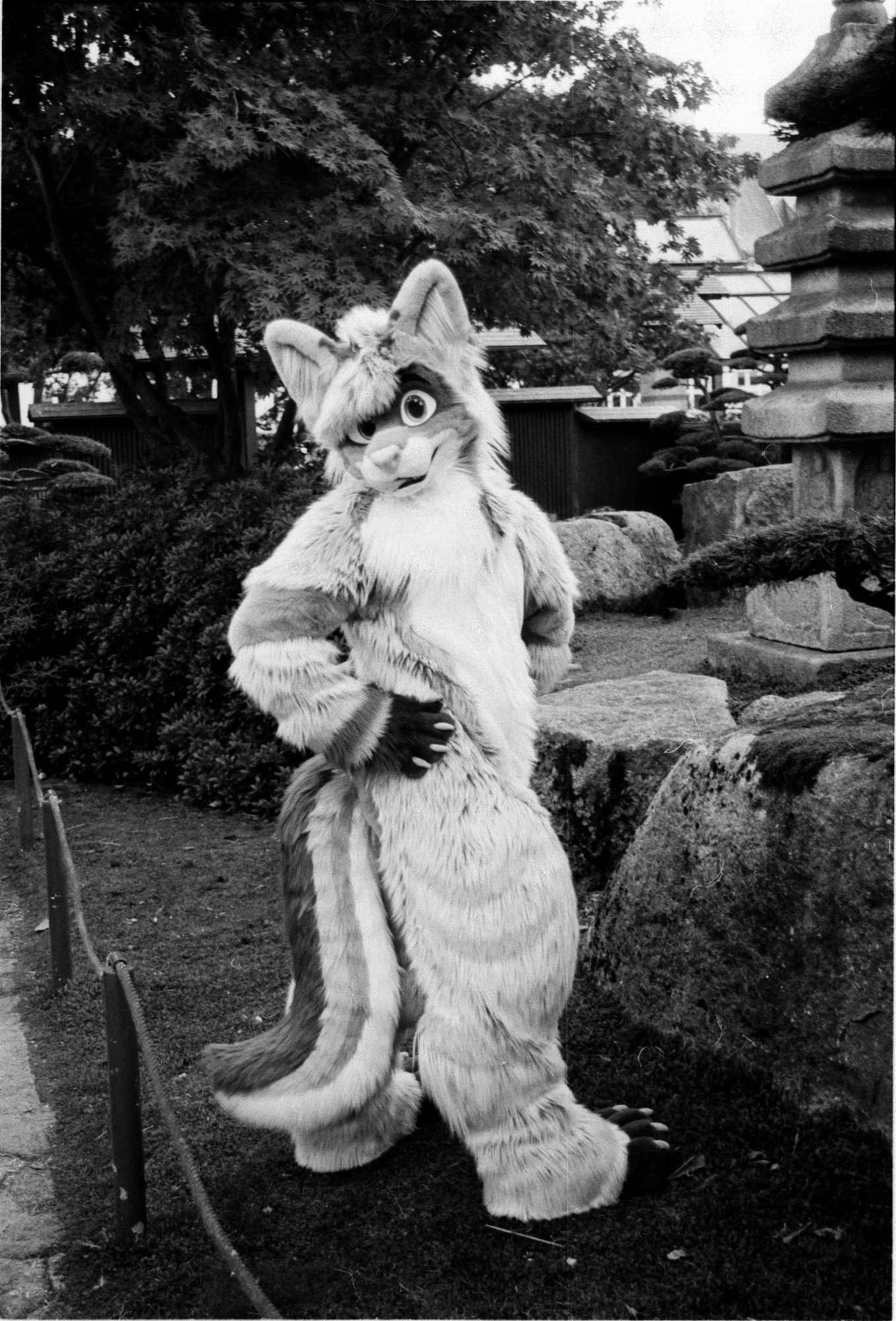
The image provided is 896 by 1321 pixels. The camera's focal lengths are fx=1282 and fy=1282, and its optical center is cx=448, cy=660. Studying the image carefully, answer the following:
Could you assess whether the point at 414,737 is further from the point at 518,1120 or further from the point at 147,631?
the point at 147,631

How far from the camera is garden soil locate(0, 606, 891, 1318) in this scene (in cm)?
251

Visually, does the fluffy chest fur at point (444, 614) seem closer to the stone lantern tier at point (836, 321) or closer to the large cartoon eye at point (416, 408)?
the large cartoon eye at point (416, 408)

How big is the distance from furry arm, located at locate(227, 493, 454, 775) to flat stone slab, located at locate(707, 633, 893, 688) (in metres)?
4.06

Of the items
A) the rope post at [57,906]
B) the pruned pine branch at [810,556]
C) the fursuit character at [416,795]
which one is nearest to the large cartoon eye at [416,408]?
the fursuit character at [416,795]

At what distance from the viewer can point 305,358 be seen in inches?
111

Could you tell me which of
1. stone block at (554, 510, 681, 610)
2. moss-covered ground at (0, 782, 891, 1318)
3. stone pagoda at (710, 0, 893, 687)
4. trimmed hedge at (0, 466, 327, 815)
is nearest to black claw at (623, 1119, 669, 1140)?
moss-covered ground at (0, 782, 891, 1318)

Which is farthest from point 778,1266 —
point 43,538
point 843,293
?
point 43,538

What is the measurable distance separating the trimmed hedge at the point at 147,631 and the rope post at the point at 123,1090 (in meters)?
3.37

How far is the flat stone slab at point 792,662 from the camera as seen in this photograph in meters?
6.25

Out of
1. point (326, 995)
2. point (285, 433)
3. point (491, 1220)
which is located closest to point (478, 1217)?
point (491, 1220)

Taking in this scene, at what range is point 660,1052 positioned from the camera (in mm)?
3389

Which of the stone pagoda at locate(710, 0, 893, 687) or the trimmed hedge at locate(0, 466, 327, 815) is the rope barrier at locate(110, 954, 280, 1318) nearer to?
the trimmed hedge at locate(0, 466, 327, 815)

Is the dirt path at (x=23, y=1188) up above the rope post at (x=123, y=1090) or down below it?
below

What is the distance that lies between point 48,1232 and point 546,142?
610cm
